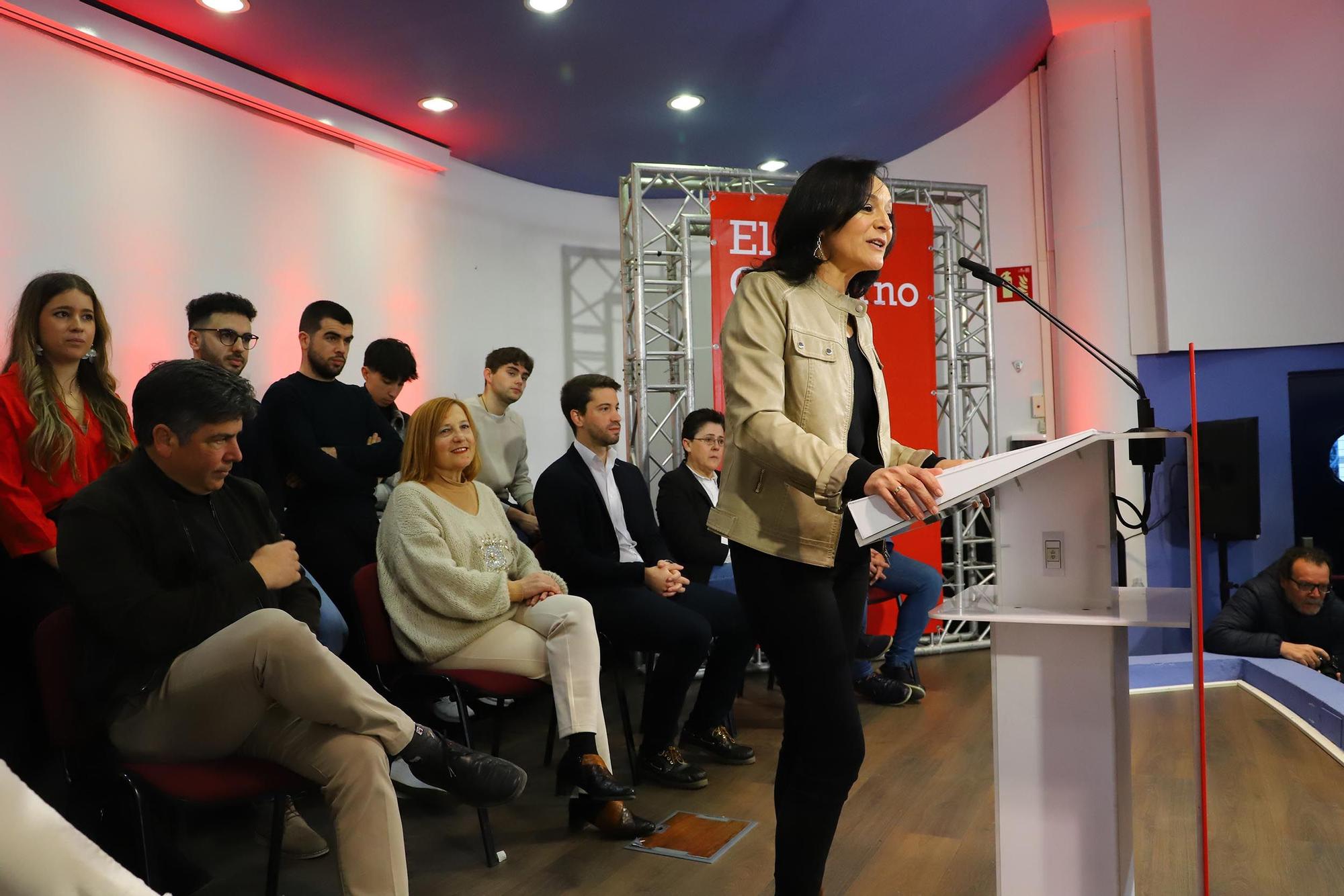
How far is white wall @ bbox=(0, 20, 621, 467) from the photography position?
3963 millimetres

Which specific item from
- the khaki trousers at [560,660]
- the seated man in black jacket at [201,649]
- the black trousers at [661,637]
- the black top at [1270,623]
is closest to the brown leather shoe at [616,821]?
the khaki trousers at [560,660]

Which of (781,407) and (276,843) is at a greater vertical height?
(781,407)

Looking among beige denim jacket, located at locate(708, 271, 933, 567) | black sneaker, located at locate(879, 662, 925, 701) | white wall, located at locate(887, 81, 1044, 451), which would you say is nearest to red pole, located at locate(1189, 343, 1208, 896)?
beige denim jacket, located at locate(708, 271, 933, 567)

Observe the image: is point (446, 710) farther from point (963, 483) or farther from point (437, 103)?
point (437, 103)

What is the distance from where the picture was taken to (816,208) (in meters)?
1.76

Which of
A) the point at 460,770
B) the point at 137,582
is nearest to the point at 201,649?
the point at 137,582

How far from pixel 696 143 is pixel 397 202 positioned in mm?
1899

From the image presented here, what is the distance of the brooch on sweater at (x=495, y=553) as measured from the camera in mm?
3107

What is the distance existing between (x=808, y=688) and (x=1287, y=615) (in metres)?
4.03

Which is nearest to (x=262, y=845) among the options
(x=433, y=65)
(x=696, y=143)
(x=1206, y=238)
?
(x=433, y=65)

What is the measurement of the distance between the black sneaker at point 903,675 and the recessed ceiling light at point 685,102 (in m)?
3.20

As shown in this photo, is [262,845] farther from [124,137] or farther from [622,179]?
[622,179]

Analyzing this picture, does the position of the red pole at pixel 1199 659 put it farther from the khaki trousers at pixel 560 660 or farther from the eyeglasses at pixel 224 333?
the eyeglasses at pixel 224 333

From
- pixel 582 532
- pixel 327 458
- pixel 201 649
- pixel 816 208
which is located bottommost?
pixel 201 649
